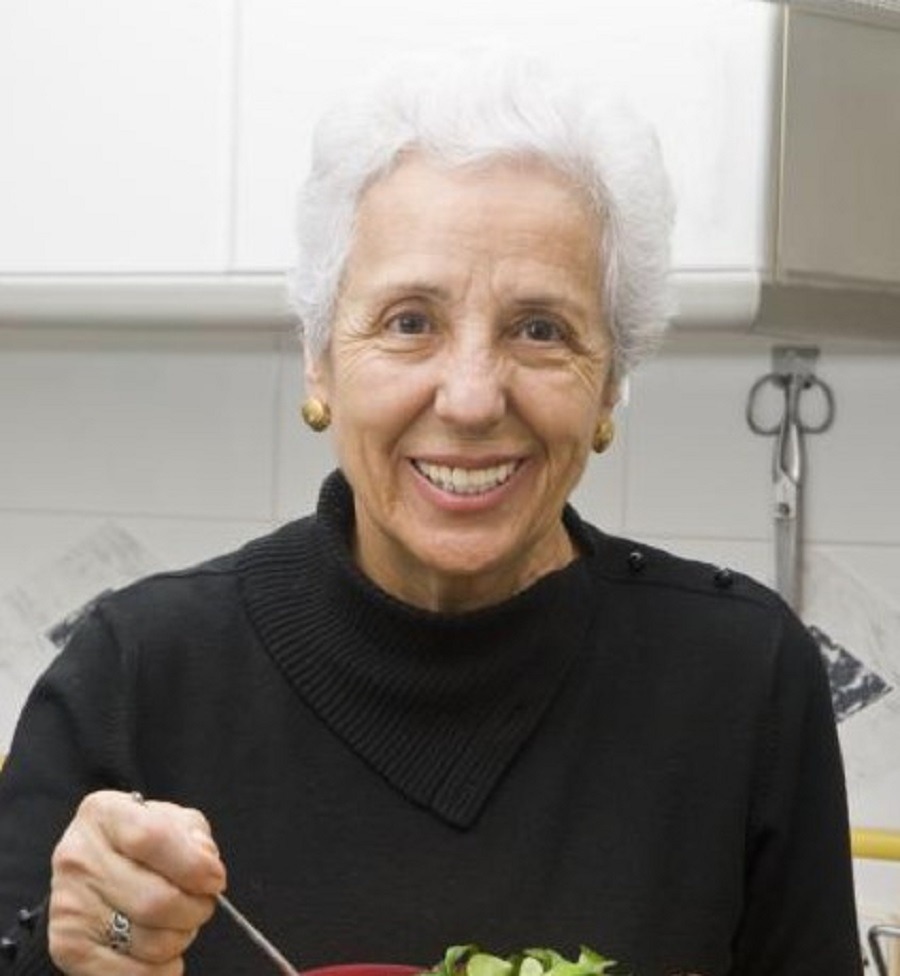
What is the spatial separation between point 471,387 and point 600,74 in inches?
24.7

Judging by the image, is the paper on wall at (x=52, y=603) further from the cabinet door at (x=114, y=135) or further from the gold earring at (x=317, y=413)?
the gold earring at (x=317, y=413)

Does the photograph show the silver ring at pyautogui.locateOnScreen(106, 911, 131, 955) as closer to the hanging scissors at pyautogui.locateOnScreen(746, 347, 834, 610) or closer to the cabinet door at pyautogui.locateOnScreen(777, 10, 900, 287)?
the cabinet door at pyautogui.locateOnScreen(777, 10, 900, 287)

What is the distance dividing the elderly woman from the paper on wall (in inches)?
34.7

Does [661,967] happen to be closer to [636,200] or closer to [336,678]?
[336,678]

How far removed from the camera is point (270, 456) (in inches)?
77.1

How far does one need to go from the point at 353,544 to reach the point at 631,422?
0.74 metres

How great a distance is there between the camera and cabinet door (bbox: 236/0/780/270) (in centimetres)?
150

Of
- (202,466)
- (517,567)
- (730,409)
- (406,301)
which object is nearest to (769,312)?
(730,409)

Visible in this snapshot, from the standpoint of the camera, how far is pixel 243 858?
1.07 metres

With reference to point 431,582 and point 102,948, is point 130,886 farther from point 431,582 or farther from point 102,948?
point 431,582

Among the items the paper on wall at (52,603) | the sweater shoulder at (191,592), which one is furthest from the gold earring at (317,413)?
the paper on wall at (52,603)

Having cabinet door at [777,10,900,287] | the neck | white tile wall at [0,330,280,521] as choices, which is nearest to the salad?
the neck

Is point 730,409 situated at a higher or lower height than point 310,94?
lower

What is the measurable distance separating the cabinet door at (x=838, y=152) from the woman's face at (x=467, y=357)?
49 centimetres
